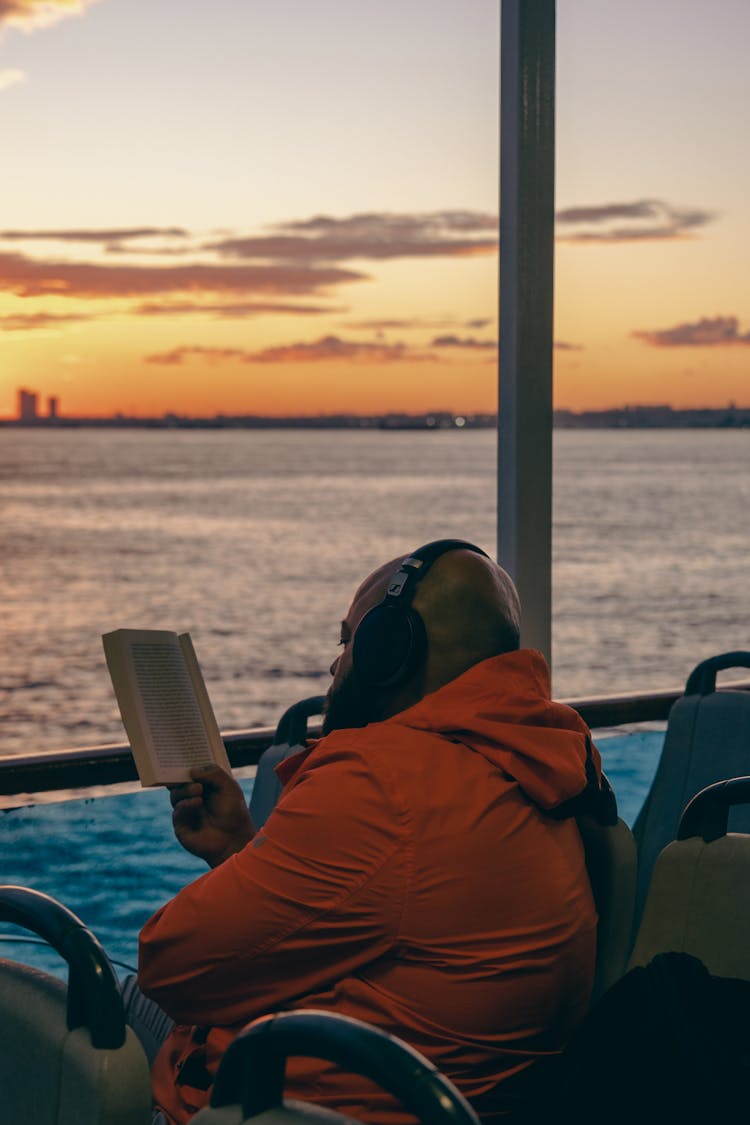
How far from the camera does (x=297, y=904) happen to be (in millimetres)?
1092

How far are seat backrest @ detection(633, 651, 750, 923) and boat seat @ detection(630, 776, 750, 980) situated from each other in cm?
78

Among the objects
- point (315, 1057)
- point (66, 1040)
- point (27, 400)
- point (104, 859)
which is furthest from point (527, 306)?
point (27, 400)

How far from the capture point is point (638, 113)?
35156mm

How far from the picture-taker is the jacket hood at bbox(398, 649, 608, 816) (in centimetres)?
113

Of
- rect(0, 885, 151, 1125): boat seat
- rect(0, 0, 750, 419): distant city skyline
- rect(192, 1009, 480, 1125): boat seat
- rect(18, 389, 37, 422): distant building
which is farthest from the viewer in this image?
rect(18, 389, 37, 422): distant building

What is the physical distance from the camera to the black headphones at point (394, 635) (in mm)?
1185

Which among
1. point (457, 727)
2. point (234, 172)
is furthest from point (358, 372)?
point (457, 727)

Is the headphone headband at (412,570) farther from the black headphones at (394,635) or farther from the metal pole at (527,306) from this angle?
the metal pole at (527,306)

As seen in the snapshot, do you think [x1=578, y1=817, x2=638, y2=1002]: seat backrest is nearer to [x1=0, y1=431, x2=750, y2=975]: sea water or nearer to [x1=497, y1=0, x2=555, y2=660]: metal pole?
[x1=497, y1=0, x2=555, y2=660]: metal pole

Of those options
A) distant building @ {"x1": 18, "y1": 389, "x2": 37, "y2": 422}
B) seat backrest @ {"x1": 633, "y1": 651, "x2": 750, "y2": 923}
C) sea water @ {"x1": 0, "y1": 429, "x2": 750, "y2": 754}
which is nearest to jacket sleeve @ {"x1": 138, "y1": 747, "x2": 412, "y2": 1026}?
seat backrest @ {"x1": 633, "y1": 651, "x2": 750, "y2": 923}

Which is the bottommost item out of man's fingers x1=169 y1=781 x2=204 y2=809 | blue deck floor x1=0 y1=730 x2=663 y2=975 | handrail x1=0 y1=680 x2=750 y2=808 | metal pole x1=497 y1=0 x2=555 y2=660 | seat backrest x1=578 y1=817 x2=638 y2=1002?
blue deck floor x1=0 y1=730 x2=663 y2=975

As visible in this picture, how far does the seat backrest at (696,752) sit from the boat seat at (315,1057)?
1423mm

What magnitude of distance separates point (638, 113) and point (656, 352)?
6.24m

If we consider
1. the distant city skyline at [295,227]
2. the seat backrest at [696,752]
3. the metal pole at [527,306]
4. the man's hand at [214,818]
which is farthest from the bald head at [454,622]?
the distant city skyline at [295,227]
